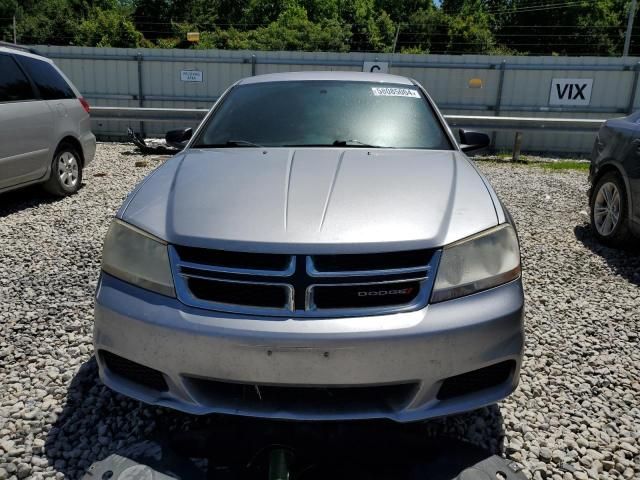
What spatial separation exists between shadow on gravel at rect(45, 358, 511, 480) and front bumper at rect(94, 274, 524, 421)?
0.27 metres

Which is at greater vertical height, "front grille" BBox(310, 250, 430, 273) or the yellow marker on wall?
the yellow marker on wall

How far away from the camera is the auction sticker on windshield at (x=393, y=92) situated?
3.33m

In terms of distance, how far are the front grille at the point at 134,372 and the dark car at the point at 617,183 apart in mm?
4026

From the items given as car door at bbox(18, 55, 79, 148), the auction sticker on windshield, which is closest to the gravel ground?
car door at bbox(18, 55, 79, 148)

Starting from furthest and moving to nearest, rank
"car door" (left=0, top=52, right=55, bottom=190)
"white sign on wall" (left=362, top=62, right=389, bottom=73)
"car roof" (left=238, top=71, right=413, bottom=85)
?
1. "white sign on wall" (left=362, top=62, right=389, bottom=73)
2. "car door" (left=0, top=52, right=55, bottom=190)
3. "car roof" (left=238, top=71, right=413, bottom=85)

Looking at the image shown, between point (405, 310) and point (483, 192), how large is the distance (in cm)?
76

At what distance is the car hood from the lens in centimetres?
186

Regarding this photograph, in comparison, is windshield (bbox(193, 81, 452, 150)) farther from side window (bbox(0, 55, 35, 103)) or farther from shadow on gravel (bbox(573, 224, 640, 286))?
side window (bbox(0, 55, 35, 103))

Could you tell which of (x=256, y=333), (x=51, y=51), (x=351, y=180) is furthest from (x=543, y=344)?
(x=51, y=51)

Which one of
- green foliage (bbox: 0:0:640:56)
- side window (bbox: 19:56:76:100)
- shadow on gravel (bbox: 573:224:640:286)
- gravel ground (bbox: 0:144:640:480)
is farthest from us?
green foliage (bbox: 0:0:640:56)

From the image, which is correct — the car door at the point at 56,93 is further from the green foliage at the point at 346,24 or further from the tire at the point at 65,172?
the green foliage at the point at 346,24

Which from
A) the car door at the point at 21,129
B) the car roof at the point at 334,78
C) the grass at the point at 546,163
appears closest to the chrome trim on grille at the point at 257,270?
the car roof at the point at 334,78

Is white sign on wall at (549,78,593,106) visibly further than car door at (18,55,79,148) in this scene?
Yes

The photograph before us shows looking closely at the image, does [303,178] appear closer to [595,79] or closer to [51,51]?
[595,79]
